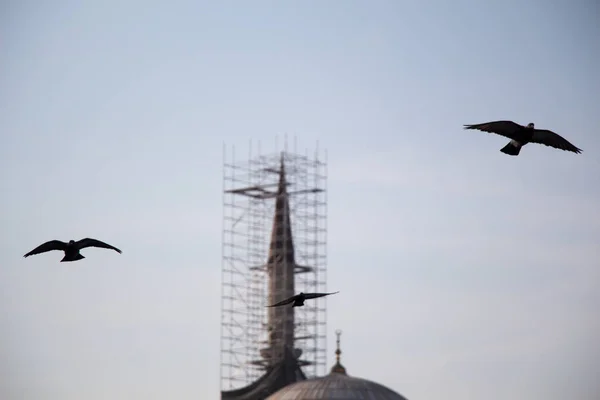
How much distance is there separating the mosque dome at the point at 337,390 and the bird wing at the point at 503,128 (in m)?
75.4

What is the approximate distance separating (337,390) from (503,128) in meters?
77.3

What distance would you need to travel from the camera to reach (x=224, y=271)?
171500 millimetres

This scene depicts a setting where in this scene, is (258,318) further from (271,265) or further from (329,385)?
(329,385)

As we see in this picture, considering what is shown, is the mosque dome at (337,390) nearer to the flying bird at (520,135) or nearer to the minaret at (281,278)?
the minaret at (281,278)

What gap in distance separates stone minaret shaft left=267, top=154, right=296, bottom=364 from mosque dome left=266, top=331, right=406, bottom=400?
29.5 m

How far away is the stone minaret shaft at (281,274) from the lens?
571ft

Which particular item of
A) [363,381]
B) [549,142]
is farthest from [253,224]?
[549,142]

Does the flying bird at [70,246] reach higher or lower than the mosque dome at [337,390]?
higher

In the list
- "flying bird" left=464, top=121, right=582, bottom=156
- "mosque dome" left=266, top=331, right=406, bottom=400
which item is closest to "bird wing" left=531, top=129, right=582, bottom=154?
"flying bird" left=464, top=121, right=582, bottom=156

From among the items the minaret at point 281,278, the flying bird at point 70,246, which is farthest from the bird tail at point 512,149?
the minaret at point 281,278

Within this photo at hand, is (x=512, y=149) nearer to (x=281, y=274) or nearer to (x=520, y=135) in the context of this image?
(x=520, y=135)

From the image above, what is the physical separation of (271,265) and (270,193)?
569 centimetres

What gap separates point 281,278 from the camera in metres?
174

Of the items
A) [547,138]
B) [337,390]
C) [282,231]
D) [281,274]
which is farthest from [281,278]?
[547,138]
